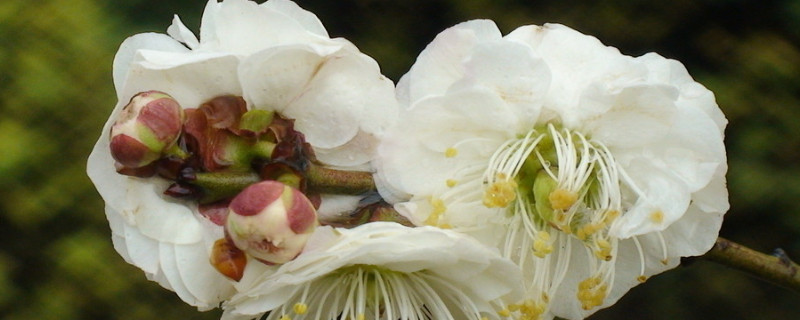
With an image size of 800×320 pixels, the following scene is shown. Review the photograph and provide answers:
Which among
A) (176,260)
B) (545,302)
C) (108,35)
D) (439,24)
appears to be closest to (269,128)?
(176,260)

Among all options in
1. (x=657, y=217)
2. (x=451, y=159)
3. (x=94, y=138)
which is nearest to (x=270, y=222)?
(x=451, y=159)

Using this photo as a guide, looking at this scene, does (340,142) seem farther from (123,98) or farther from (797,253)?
(797,253)

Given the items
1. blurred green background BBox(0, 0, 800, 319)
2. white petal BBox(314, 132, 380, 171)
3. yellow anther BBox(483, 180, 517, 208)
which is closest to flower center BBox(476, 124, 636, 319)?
yellow anther BBox(483, 180, 517, 208)

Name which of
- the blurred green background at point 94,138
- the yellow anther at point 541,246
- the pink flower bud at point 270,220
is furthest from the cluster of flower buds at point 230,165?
the blurred green background at point 94,138

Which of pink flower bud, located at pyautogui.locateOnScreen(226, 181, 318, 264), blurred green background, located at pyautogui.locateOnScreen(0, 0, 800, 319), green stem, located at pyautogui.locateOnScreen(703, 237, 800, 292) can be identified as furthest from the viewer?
→ blurred green background, located at pyautogui.locateOnScreen(0, 0, 800, 319)

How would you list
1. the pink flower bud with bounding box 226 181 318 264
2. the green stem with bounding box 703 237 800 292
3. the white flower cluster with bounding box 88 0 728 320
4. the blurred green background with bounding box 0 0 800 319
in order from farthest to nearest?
1. the blurred green background with bounding box 0 0 800 319
2. the green stem with bounding box 703 237 800 292
3. the white flower cluster with bounding box 88 0 728 320
4. the pink flower bud with bounding box 226 181 318 264

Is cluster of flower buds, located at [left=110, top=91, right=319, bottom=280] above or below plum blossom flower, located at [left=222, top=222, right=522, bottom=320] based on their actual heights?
above

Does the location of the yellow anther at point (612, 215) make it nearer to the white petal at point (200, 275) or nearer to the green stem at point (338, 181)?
the green stem at point (338, 181)

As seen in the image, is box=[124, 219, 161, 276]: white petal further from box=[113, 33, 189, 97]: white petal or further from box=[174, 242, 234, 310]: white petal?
box=[113, 33, 189, 97]: white petal

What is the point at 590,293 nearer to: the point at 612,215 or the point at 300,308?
the point at 612,215
